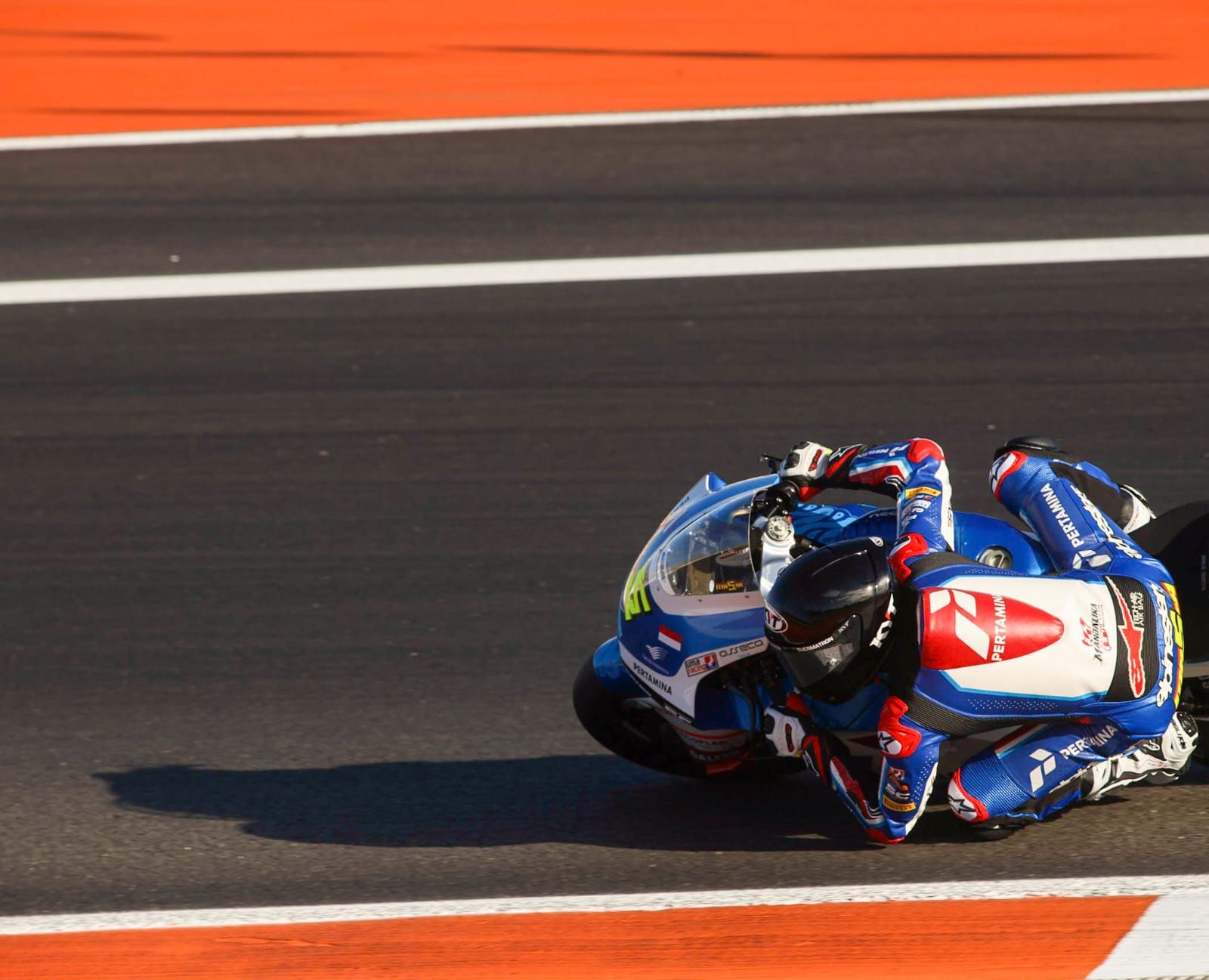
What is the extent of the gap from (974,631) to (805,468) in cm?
71

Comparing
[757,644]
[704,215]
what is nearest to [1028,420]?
[704,215]

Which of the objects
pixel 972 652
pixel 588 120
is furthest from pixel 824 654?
pixel 588 120

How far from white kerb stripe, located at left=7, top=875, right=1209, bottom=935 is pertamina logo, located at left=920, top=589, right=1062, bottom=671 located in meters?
0.71

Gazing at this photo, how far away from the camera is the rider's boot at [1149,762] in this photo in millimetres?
5062

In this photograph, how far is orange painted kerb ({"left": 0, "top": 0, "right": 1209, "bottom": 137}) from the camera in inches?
485

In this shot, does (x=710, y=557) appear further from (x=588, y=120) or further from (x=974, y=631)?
(x=588, y=120)

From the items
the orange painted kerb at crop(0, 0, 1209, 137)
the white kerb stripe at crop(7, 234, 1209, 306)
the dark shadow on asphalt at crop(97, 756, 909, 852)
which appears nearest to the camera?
the dark shadow on asphalt at crop(97, 756, 909, 852)

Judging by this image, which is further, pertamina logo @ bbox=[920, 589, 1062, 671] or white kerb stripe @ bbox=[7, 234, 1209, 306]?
white kerb stripe @ bbox=[7, 234, 1209, 306]

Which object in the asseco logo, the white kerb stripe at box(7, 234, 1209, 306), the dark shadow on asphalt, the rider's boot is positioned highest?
the white kerb stripe at box(7, 234, 1209, 306)

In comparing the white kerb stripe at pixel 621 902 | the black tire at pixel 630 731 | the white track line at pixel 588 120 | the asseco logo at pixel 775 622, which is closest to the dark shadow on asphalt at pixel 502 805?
the black tire at pixel 630 731

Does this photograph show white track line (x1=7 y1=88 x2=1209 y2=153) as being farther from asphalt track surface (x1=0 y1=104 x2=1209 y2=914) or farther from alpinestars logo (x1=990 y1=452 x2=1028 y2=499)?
alpinestars logo (x1=990 y1=452 x2=1028 y2=499)

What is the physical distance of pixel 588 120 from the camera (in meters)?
12.0

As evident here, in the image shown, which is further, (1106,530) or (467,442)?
(467,442)

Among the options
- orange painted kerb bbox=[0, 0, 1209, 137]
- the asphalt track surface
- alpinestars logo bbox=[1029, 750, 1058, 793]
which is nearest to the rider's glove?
alpinestars logo bbox=[1029, 750, 1058, 793]
